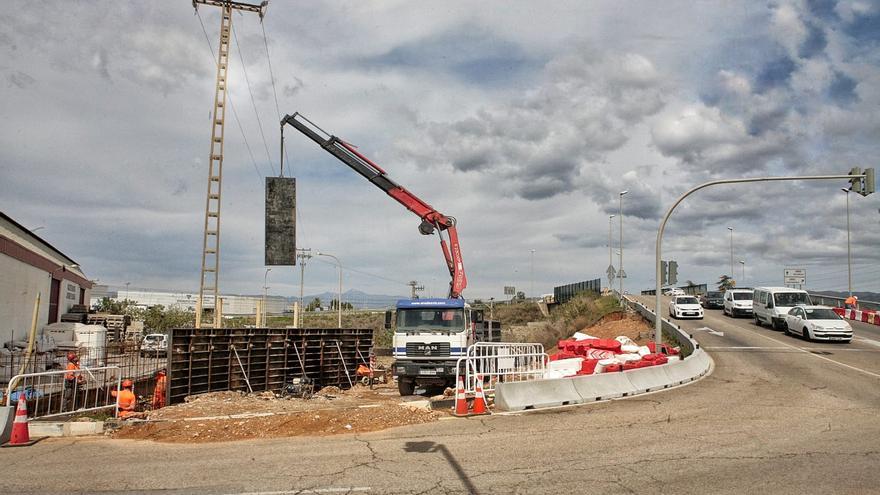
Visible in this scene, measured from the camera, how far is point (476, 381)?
1364cm

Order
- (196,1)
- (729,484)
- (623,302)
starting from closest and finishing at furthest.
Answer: (729,484)
(196,1)
(623,302)

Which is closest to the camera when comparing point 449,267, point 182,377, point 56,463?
point 56,463

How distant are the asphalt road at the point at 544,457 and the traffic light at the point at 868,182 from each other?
9.03 meters

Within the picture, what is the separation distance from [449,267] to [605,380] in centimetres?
1153

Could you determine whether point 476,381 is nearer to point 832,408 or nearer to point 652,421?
point 652,421

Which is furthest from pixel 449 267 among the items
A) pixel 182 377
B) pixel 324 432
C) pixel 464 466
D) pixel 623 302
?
pixel 623 302

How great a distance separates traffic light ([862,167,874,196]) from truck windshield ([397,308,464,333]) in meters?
13.6

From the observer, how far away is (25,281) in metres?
35.7

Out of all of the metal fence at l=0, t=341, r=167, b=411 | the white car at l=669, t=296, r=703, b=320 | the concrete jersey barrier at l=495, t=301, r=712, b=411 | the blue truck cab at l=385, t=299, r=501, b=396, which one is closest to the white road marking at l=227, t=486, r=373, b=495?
the concrete jersey barrier at l=495, t=301, r=712, b=411

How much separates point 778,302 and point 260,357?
26.2m

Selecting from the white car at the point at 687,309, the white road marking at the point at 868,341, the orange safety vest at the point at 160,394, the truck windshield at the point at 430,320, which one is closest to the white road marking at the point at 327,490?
the truck windshield at the point at 430,320

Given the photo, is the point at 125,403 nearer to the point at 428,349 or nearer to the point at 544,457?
the point at 428,349

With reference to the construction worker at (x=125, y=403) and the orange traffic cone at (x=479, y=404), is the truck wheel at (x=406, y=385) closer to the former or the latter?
the orange traffic cone at (x=479, y=404)

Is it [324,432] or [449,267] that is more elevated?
[449,267]
